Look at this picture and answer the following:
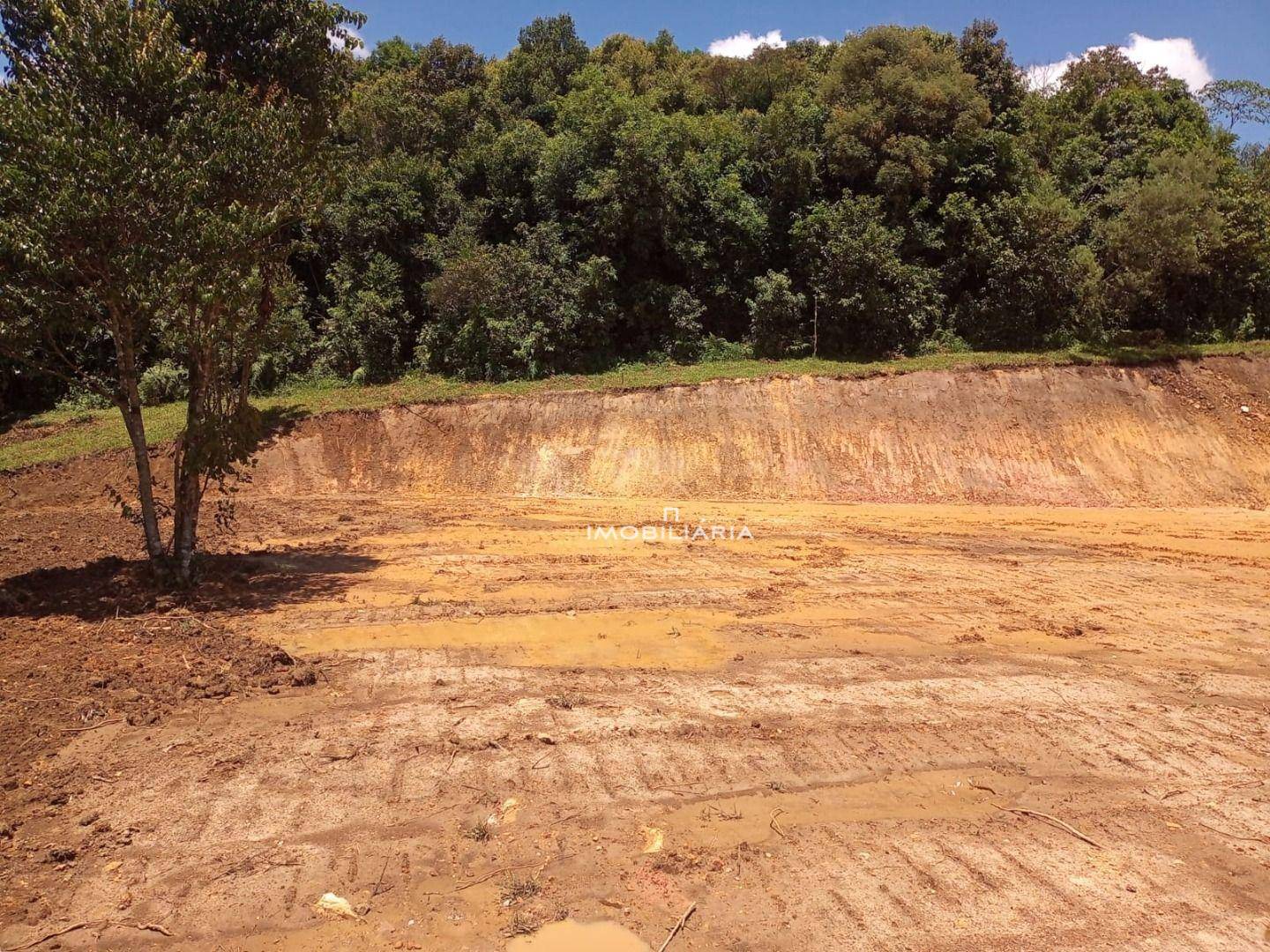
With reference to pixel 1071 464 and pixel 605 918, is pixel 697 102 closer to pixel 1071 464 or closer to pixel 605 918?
pixel 1071 464

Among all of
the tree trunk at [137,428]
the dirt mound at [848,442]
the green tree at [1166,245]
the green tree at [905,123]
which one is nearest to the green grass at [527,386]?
the dirt mound at [848,442]

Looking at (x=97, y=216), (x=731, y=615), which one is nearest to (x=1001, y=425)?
(x=731, y=615)

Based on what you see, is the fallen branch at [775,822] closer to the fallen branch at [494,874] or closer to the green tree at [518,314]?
the fallen branch at [494,874]

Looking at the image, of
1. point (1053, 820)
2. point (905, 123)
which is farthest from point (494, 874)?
point (905, 123)

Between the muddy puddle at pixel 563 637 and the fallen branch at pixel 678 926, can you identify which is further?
the muddy puddle at pixel 563 637

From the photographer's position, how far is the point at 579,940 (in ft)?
14.5

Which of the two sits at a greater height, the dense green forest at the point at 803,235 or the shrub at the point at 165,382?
the dense green forest at the point at 803,235

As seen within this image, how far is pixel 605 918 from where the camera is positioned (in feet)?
15.0

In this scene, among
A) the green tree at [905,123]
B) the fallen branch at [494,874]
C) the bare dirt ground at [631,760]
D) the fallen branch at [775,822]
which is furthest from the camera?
the green tree at [905,123]

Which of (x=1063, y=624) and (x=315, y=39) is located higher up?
(x=315, y=39)

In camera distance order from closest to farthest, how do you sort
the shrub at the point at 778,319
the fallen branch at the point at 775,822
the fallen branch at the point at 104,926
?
the fallen branch at the point at 104,926
the fallen branch at the point at 775,822
the shrub at the point at 778,319

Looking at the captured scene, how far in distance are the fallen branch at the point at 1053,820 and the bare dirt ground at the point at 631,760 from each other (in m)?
0.03

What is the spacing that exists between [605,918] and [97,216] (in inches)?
350

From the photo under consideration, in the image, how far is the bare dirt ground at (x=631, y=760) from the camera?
4.61m
